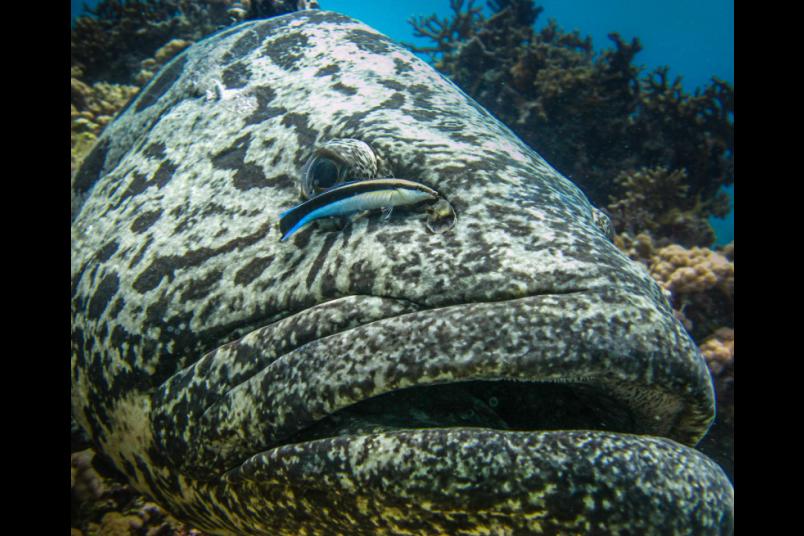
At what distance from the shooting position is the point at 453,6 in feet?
41.6

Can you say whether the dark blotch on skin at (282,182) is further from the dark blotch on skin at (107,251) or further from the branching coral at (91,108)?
the branching coral at (91,108)

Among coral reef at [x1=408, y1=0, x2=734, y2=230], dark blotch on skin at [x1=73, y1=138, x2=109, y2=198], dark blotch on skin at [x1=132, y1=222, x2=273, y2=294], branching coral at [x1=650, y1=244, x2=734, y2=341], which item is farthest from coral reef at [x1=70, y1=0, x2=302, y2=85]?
branching coral at [x1=650, y1=244, x2=734, y2=341]

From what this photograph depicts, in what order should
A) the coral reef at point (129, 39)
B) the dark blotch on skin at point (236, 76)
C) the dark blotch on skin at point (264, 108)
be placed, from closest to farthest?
1. the dark blotch on skin at point (264, 108)
2. the dark blotch on skin at point (236, 76)
3. the coral reef at point (129, 39)

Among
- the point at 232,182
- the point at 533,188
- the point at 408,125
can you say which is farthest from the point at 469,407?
the point at 232,182

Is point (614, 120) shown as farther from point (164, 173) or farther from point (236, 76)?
point (164, 173)

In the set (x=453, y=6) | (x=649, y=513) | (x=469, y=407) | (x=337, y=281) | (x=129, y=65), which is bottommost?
(x=649, y=513)

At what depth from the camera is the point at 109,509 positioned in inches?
118

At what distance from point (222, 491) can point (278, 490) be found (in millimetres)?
372

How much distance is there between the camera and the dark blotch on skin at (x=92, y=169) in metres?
4.24

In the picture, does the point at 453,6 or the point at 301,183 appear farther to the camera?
the point at 453,6

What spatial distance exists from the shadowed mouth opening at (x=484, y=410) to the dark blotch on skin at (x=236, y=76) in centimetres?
288

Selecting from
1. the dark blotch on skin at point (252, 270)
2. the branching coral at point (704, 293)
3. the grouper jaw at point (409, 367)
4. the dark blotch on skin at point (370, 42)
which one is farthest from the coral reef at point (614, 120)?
the dark blotch on skin at point (252, 270)

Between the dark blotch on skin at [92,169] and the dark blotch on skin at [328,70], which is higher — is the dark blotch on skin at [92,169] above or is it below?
below
